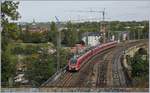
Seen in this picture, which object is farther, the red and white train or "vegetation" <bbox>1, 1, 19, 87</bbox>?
the red and white train

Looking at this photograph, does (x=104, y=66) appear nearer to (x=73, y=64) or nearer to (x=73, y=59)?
(x=73, y=59)

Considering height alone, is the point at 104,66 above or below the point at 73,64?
below

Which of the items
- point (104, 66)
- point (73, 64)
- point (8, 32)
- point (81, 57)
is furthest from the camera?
point (104, 66)

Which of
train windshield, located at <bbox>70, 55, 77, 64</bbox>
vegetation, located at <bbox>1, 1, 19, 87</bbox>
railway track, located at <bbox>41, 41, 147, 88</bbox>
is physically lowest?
railway track, located at <bbox>41, 41, 147, 88</bbox>

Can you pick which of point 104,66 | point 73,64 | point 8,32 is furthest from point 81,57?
point 8,32

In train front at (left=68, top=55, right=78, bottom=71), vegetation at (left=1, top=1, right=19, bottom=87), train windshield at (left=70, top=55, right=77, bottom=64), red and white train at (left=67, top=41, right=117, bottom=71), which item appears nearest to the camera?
vegetation at (left=1, top=1, right=19, bottom=87)

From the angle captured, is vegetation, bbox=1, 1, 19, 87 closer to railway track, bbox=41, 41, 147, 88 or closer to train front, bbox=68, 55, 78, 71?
train front, bbox=68, 55, 78, 71

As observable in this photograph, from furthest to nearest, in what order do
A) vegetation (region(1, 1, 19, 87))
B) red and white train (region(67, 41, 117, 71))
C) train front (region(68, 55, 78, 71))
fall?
red and white train (region(67, 41, 117, 71)) < train front (region(68, 55, 78, 71)) < vegetation (region(1, 1, 19, 87))

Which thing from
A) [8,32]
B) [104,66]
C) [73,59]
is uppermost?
[8,32]

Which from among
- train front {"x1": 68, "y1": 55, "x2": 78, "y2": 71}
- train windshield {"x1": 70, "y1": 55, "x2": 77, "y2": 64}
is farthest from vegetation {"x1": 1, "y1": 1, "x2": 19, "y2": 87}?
train windshield {"x1": 70, "y1": 55, "x2": 77, "y2": 64}

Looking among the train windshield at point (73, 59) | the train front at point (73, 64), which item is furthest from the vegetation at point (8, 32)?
the train windshield at point (73, 59)

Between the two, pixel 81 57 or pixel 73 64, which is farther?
pixel 81 57

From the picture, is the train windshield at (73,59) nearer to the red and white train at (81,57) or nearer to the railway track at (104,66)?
the red and white train at (81,57)

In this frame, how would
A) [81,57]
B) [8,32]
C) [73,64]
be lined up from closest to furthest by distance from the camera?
1. [8,32]
2. [73,64]
3. [81,57]
